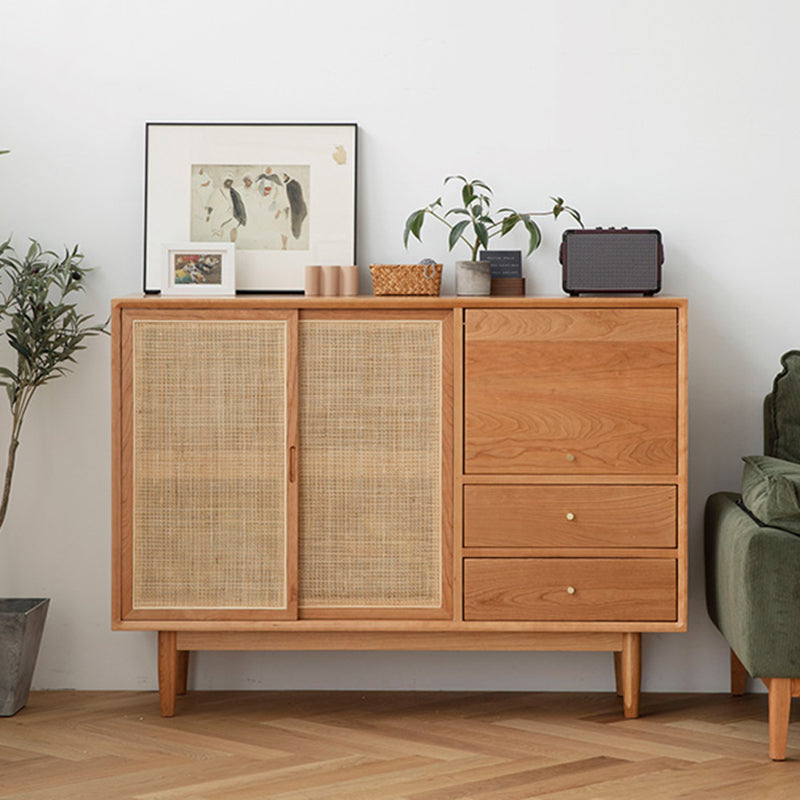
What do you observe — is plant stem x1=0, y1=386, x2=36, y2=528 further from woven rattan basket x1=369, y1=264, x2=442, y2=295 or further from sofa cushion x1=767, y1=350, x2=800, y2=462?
sofa cushion x1=767, y1=350, x2=800, y2=462

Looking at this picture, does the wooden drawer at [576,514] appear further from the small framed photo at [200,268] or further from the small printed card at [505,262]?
the small framed photo at [200,268]

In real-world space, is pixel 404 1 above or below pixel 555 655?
above

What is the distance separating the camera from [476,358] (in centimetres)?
277

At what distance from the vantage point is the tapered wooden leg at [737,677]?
10.2 feet

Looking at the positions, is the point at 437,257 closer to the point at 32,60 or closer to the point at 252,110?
the point at 252,110

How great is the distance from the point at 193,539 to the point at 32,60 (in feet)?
5.02

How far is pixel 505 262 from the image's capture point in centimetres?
306

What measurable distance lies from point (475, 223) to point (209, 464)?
101 centimetres

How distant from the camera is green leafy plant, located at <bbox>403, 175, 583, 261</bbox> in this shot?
2.98m

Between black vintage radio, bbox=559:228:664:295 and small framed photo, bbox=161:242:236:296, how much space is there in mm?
961

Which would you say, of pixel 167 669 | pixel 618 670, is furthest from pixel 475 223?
pixel 167 669

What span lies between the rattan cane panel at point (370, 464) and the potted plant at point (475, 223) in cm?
25

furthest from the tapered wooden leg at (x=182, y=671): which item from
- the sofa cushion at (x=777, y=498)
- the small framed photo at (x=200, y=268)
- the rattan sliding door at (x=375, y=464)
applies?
the sofa cushion at (x=777, y=498)

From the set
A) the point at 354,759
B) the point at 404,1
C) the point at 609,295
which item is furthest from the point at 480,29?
the point at 354,759
